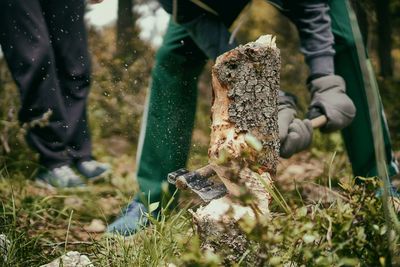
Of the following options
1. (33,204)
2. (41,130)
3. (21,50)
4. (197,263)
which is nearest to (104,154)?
(41,130)

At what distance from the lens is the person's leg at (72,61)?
3.77m

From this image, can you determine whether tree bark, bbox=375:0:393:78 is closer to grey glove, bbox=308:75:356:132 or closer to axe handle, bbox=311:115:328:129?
grey glove, bbox=308:75:356:132

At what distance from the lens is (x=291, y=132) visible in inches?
99.3

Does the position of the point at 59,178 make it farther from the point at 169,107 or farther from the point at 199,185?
the point at 199,185

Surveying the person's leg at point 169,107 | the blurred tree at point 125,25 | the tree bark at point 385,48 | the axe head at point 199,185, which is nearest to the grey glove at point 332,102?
the person's leg at point 169,107

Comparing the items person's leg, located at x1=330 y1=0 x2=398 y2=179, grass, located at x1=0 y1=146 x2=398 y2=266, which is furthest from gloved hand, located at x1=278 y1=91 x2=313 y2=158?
person's leg, located at x1=330 y1=0 x2=398 y2=179

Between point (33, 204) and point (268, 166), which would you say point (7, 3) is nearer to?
point (33, 204)

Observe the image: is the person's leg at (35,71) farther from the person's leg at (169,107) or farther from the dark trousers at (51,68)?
the person's leg at (169,107)

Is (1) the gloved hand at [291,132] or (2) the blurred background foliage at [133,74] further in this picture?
(2) the blurred background foliage at [133,74]

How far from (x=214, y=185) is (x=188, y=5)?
3.99 feet

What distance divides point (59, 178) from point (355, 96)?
1571mm

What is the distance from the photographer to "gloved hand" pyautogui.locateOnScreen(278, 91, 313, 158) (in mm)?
2500

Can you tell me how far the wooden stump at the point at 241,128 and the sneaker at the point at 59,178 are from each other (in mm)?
1711

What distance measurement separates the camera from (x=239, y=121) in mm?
1869
